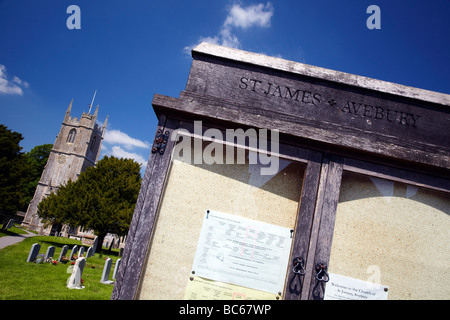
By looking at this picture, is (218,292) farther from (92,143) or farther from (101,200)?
(92,143)

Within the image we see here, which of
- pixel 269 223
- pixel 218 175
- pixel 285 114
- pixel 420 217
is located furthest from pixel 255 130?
pixel 420 217

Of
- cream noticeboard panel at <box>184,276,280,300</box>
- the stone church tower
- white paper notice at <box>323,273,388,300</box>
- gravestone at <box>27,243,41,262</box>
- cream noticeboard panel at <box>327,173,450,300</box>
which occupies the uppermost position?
the stone church tower

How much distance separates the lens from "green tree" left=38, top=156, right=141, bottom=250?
72.1ft

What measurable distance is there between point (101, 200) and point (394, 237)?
76.4 ft

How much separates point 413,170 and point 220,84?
2.39 meters

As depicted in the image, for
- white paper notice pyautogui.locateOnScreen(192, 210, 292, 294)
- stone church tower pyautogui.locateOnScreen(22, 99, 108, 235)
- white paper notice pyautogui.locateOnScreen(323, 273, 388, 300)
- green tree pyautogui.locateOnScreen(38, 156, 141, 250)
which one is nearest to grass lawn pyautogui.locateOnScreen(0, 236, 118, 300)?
white paper notice pyautogui.locateOnScreen(192, 210, 292, 294)

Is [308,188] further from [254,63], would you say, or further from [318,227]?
[254,63]

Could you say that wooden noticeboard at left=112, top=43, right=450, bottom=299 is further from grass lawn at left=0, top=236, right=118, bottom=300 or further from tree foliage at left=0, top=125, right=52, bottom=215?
tree foliage at left=0, top=125, right=52, bottom=215

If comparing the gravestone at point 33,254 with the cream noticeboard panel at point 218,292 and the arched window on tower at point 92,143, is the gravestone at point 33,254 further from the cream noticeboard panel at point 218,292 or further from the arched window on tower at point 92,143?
the arched window on tower at point 92,143

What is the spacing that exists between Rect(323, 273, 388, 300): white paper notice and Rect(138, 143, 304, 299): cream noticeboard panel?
703 mm

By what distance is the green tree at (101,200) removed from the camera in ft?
72.1

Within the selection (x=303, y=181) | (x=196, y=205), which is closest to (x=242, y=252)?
(x=196, y=205)

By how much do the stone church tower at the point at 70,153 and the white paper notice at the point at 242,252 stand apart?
57.9 m

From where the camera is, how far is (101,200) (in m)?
22.2
